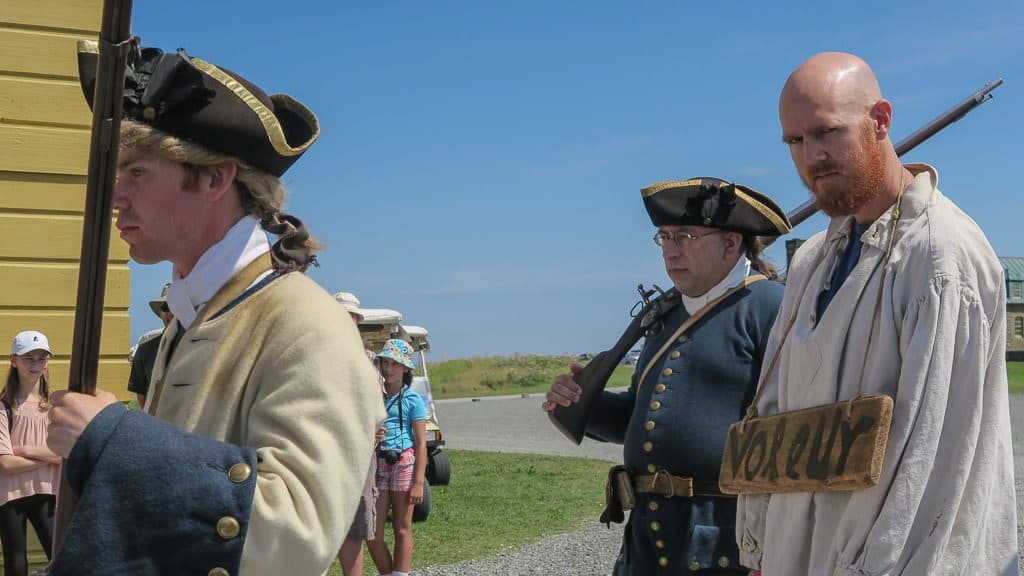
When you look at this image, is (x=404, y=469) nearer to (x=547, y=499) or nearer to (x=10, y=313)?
(x=10, y=313)

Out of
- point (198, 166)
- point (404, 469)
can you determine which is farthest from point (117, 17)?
point (404, 469)

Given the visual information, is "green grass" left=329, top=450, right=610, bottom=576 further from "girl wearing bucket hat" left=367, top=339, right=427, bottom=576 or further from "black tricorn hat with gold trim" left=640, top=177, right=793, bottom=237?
"black tricorn hat with gold trim" left=640, top=177, right=793, bottom=237

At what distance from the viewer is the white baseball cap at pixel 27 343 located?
7.02m

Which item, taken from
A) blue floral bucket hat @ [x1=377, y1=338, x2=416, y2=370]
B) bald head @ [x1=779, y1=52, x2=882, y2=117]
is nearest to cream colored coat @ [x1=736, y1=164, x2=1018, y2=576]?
bald head @ [x1=779, y1=52, x2=882, y2=117]

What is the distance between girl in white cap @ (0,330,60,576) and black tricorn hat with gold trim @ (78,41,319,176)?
512 cm

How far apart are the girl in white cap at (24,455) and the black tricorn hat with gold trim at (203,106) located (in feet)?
16.8

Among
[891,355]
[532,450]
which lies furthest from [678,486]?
[532,450]

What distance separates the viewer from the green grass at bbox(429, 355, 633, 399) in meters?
44.0

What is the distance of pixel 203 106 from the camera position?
2311 millimetres

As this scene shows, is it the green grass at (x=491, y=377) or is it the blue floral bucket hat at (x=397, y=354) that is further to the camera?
the green grass at (x=491, y=377)

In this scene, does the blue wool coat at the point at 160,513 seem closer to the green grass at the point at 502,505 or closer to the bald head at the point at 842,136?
the bald head at the point at 842,136

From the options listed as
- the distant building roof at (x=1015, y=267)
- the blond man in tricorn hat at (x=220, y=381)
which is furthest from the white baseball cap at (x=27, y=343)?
the distant building roof at (x=1015, y=267)

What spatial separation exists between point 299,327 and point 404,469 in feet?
21.6

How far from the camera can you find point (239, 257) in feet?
7.79
